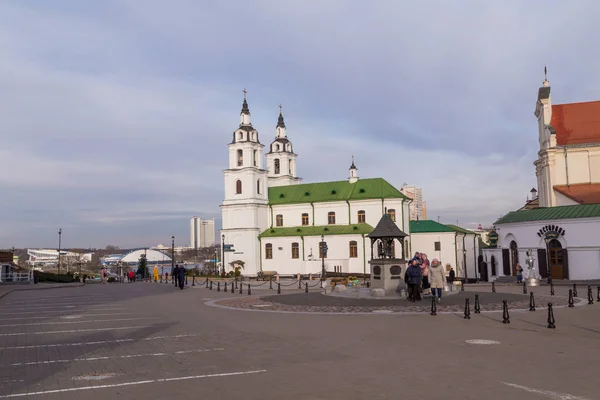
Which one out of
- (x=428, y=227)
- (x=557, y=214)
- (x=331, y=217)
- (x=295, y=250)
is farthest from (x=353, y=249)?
(x=557, y=214)

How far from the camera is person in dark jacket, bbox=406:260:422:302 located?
2184cm

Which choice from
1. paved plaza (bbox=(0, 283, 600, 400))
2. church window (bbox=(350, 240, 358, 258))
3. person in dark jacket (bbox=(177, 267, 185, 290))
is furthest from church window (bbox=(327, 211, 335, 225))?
paved plaza (bbox=(0, 283, 600, 400))

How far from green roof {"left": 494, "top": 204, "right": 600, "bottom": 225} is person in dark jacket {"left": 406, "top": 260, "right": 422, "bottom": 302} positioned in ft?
82.0

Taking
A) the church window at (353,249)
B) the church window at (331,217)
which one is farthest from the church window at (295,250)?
the church window at (353,249)

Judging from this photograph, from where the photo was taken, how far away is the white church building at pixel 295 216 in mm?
66750

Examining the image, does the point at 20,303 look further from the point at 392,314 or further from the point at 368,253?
the point at 368,253

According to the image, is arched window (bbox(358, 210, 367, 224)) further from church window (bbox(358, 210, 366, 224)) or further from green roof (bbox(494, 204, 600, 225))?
green roof (bbox(494, 204, 600, 225))

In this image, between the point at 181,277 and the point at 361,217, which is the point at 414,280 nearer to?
the point at 181,277

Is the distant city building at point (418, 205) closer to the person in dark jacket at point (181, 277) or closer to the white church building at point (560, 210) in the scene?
the white church building at point (560, 210)

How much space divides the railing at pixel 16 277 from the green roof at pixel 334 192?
107 ft

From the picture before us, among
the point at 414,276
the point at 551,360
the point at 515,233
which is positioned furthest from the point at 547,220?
the point at 551,360

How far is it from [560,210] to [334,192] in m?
33.0

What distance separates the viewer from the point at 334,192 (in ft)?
235

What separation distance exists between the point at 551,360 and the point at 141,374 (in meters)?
7.79
